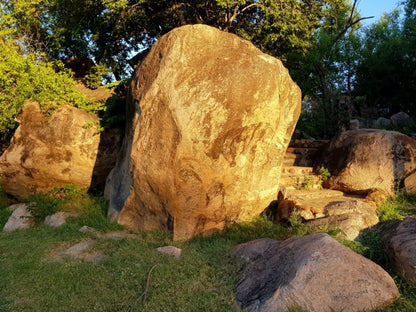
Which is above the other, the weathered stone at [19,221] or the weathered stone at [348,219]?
the weathered stone at [348,219]

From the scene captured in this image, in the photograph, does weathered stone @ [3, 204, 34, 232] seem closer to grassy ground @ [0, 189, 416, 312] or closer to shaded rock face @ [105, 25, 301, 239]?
grassy ground @ [0, 189, 416, 312]

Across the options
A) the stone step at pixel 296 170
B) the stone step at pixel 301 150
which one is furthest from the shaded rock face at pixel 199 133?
the stone step at pixel 301 150

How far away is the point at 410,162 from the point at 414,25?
12857mm

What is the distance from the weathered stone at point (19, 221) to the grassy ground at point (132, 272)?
17.2 inches

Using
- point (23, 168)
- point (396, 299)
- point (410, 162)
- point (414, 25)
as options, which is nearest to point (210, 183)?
point (396, 299)

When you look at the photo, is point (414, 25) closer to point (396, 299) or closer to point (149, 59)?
point (149, 59)

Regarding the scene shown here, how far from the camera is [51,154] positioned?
8.52 m

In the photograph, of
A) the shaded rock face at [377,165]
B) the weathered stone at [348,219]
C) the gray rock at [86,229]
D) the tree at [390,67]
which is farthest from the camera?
the tree at [390,67]

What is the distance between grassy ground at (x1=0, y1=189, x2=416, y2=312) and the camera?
372cm

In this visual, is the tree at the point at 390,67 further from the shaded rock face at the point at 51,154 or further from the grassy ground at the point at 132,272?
the shaded rock face at the point at 51,154

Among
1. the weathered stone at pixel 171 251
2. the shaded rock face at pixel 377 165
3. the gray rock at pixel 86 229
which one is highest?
the shaded rock face at pixel 377 165

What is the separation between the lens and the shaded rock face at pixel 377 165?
7.36 metres

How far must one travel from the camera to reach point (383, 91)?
63.7 ft

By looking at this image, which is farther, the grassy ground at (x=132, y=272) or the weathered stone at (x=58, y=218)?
the weathered stone at (x=58, y=218)
